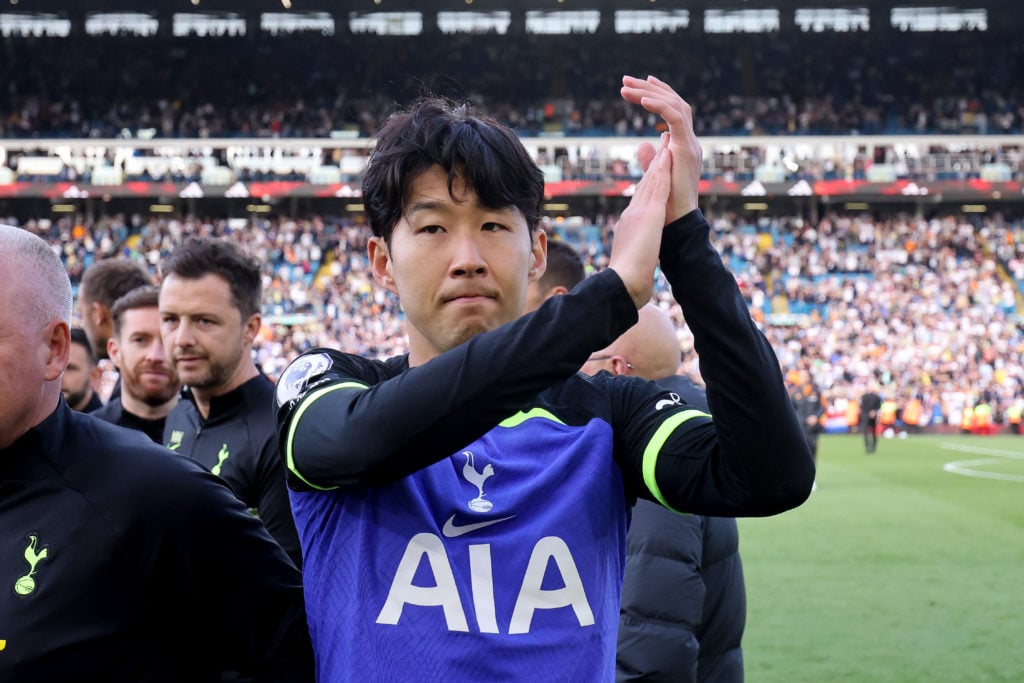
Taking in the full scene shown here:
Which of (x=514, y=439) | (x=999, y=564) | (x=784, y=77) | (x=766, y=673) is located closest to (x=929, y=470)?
(x=999, y=564)

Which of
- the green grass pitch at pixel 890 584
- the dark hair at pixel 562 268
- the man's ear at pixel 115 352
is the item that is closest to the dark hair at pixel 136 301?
the man's ear at pixel 115 352

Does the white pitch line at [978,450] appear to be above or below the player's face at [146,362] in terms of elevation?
below

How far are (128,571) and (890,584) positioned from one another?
394 inches

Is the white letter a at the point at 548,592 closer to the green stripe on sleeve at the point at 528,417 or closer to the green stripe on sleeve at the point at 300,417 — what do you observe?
the green stripe on sleeve at the point at 528,417

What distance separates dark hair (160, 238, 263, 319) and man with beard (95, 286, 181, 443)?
2.35ft

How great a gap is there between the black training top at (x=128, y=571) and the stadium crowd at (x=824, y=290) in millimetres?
30303

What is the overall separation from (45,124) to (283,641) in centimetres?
4756

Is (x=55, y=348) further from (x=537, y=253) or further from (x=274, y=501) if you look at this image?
(x=274, y=501)

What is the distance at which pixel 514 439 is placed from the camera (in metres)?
1.96

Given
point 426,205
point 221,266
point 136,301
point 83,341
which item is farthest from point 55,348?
point 83,341

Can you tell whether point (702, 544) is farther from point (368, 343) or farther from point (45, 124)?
point (45, 124)

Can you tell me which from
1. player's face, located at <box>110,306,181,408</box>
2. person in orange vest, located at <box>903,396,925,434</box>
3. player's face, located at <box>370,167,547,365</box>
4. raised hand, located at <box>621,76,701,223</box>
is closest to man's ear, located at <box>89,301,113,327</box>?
player's face, located at <box>110,306,181,408</box>

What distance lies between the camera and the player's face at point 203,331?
176 inches

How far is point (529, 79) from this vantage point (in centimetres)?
4716
